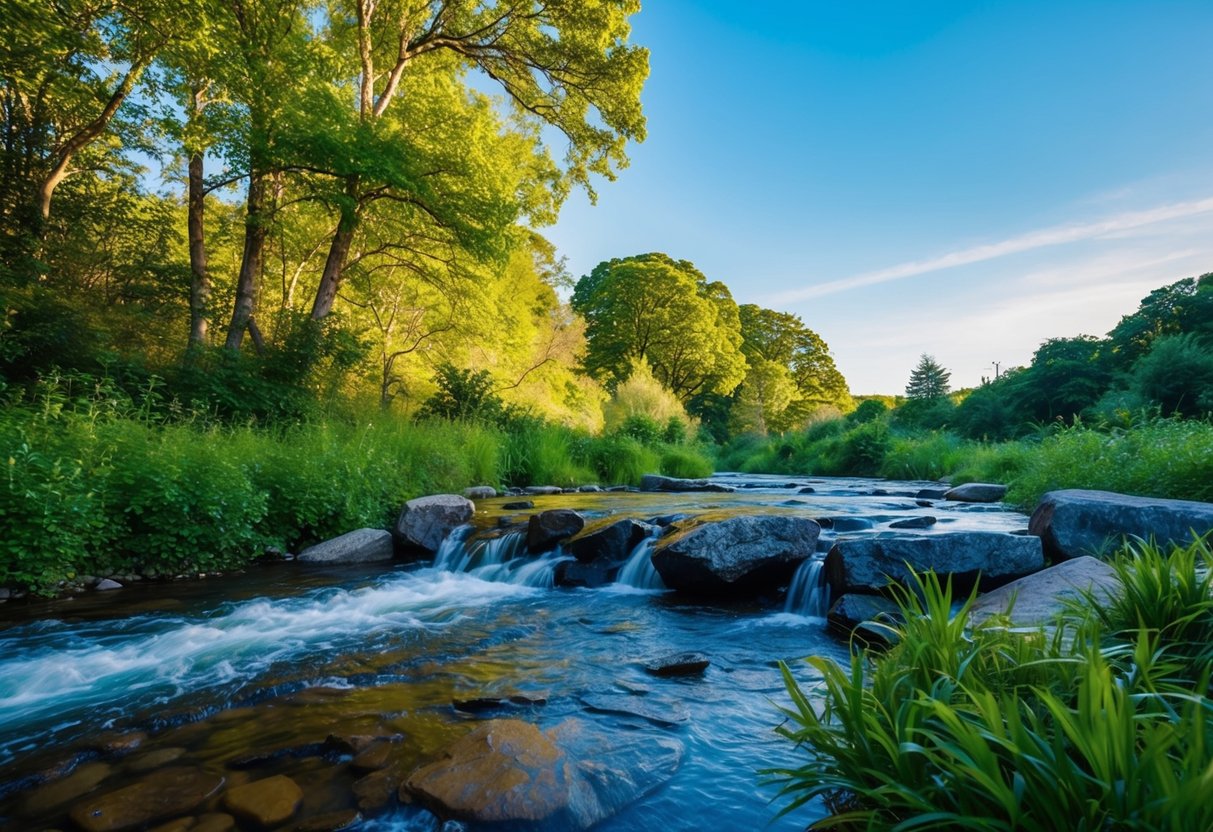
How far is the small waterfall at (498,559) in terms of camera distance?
231 inches

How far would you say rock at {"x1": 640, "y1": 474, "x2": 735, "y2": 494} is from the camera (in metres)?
12.9

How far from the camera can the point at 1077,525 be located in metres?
4.54

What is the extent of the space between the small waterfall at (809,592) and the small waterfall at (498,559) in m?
2.40

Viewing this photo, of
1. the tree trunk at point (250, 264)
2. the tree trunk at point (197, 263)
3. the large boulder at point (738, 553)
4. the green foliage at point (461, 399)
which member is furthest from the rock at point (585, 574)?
the tree trunk at point (197, 263)

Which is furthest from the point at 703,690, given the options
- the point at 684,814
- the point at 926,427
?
the point at 926,427

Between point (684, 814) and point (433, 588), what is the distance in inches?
162

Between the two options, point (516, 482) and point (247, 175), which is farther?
point (516, 482)

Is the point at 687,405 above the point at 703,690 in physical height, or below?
above

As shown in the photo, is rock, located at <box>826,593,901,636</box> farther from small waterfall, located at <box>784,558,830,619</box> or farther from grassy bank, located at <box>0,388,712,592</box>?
grassy bank, located at <box>0,388,712,592</box>

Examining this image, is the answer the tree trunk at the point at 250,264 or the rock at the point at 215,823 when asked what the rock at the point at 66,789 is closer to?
the rock at the point at 215,823

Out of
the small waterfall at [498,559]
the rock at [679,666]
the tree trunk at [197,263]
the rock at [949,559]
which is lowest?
the small waterfall at [498,559]

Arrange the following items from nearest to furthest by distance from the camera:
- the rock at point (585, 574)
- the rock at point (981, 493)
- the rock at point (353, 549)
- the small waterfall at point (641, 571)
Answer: the small waterfall at point (641, 571)
the rock at point (585, 574)
the rock at point (353, 549)
the rock at point (981, 493)

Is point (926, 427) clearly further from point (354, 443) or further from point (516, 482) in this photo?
point (354, 443)

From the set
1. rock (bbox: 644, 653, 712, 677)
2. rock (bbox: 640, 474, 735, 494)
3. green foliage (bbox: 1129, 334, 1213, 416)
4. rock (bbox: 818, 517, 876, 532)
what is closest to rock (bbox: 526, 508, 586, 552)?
rock (bbox: 818, 517, 876, 532)
